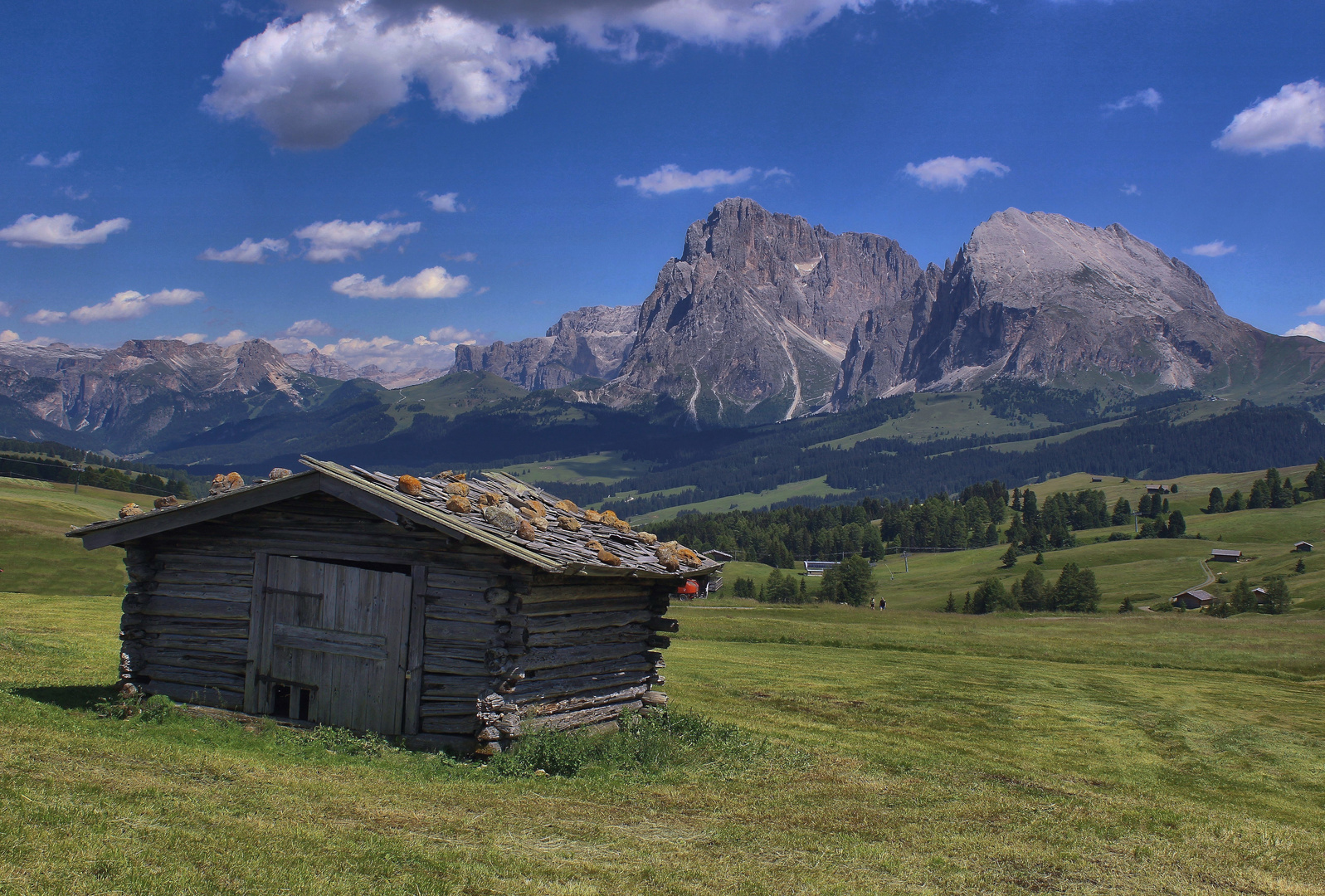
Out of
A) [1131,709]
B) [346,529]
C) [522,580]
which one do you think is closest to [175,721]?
[346,529]

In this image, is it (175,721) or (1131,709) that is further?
(1131,709)

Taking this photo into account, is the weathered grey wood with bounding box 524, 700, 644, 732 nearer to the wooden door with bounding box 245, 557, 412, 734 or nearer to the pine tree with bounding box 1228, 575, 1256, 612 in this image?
the wooden door with bounding box 245, 557, 412, 734

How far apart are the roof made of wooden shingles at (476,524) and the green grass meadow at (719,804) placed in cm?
350

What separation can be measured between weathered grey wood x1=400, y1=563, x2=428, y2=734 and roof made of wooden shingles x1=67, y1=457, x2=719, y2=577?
1335 millimetres

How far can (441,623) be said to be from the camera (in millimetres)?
16203

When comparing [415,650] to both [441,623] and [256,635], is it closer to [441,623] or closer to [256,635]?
[441,623]

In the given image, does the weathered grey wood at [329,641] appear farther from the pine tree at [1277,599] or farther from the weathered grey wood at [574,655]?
the pine tree at [1277,599]

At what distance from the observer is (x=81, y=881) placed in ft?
26.9

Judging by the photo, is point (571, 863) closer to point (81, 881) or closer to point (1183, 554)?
point (81, 881)

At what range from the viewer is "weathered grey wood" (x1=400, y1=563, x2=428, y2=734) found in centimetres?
1616

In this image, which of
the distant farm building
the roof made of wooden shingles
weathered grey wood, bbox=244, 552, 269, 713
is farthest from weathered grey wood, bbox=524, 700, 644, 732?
the distant farm building

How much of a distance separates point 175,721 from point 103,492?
157 metres

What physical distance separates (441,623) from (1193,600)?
11949 cm

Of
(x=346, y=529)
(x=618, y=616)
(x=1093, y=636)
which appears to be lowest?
(x=1093, y=636)
